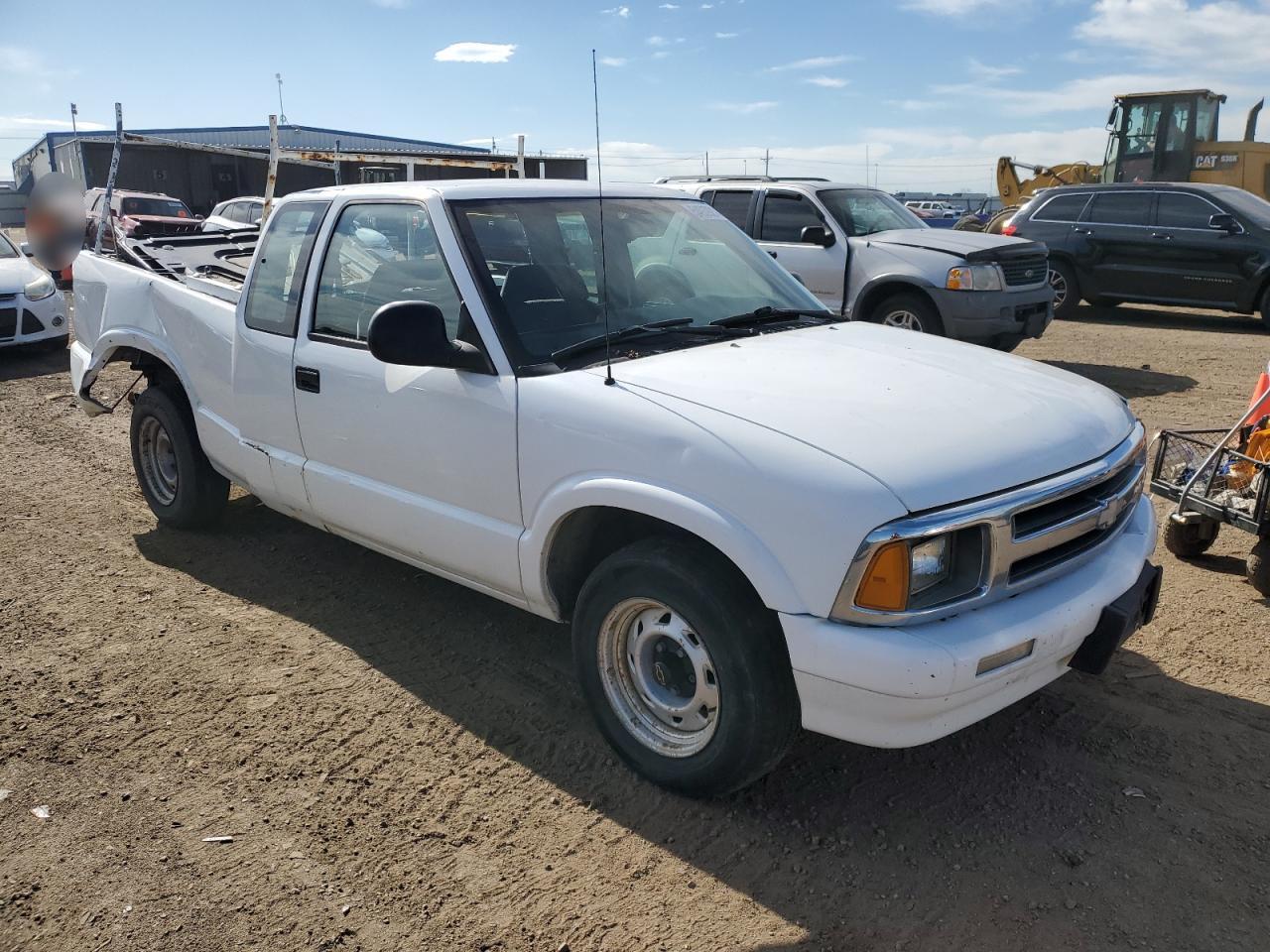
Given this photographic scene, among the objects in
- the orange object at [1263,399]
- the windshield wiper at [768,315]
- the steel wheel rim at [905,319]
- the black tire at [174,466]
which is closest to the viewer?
the windshield wiper at [768,315]

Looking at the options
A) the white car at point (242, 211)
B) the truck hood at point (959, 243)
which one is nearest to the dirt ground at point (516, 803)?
the truck hood at point (959, 243)

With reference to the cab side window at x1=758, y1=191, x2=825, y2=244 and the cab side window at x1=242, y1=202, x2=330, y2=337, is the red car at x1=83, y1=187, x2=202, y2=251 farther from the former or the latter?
the cab side window at x1=242, y1=202, x2=330, y2=337

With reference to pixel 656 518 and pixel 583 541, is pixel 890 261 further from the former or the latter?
pixel 656 518

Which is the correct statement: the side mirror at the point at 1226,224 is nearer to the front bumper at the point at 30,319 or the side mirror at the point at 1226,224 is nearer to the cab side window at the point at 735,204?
the cab side window at the point at 735,204

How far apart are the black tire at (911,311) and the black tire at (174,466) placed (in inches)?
244

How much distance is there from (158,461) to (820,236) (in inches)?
256

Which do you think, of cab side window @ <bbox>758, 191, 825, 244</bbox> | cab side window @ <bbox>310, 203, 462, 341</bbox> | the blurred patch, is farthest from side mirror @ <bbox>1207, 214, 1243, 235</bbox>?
the blurred patch

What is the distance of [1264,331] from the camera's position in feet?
42.4

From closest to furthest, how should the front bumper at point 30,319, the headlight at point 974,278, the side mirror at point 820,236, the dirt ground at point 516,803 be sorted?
the dirt ground at point 516,803 < the headlight at point 974,278 < the side mirror at point 820,236 < the front bumper at point 30,319

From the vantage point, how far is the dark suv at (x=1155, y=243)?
1263 cm

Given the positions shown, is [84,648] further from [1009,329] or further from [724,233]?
[1009,329]

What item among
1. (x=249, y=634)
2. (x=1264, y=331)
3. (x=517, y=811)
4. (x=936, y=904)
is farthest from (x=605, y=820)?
(x=1264, y=331)

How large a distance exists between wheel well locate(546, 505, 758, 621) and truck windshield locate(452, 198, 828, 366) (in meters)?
0.58

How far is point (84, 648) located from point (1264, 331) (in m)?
13.7
